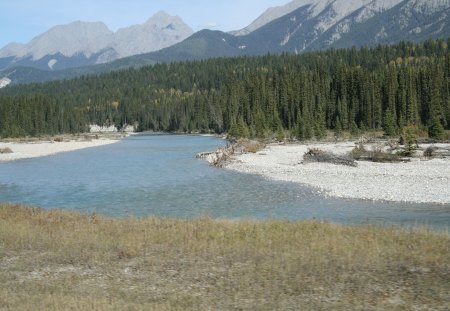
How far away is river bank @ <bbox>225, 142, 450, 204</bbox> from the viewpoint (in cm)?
3188

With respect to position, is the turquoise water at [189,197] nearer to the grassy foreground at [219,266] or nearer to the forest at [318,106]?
the grassy foreground at [219,266]

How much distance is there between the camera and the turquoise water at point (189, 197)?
27.3 m

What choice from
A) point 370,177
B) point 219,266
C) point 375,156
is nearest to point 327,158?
point 375,156

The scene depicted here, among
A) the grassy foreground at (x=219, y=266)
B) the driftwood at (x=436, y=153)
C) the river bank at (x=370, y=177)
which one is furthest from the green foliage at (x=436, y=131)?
the grassy foreground at (x=219, y=266)

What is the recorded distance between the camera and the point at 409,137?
5462cm

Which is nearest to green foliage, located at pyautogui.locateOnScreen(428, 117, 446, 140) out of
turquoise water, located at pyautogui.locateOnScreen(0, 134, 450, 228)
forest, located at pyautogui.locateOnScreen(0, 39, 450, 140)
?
forest, located at pyautogui.locateOnScreen(0, 39, 450, 140)

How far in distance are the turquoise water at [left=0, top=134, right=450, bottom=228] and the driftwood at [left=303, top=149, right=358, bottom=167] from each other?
942cm

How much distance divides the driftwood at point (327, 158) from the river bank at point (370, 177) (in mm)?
805

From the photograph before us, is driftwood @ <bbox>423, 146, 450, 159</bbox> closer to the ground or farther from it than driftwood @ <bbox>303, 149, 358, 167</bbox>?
closer to the ground

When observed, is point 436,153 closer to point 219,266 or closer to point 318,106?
point 219,266

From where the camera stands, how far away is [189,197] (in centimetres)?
3547

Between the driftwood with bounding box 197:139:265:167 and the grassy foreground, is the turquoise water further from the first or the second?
the grassy foreground

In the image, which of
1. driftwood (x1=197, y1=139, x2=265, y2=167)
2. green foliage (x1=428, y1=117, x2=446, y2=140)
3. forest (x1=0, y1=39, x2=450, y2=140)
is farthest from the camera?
forest (x1=0, y1=39, x2=450, y2=140)

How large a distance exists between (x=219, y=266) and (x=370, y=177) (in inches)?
1073
